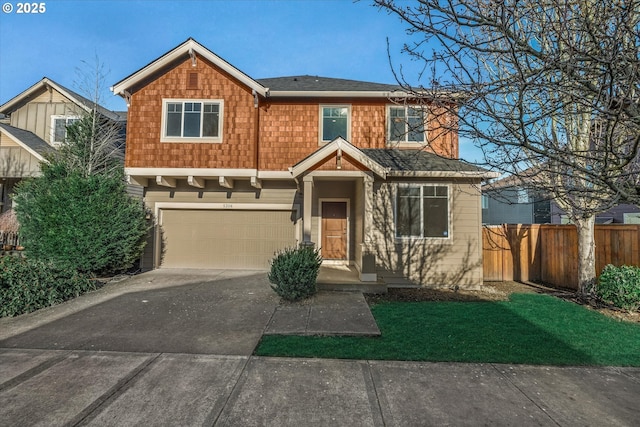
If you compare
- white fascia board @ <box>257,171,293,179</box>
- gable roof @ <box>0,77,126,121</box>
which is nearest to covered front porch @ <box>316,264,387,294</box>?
white fascia board @ <box>257,171,293,179</box>

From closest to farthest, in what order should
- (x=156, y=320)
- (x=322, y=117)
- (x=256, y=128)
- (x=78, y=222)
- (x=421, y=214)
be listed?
(x=156, y=320)
(x=78, y=222)
(x=421, y=214)
(x=256, y=128)
(x=322, y=117)

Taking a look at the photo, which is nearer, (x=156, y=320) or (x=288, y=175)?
(x=156, y=320)

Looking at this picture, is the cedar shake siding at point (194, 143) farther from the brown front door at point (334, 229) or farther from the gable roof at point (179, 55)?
the brown front door at point (334, 229)

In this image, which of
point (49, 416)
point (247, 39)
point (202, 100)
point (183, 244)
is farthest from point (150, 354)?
point (247, 39)

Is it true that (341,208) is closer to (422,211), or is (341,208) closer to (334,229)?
(334,229)

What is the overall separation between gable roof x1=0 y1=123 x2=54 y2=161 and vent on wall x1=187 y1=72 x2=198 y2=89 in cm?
647

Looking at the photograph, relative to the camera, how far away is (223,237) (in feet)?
33.7

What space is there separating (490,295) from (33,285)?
10690 millimetres

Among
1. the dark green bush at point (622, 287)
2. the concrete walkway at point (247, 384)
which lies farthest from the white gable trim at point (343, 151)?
the dark green bush at point (622, 287)

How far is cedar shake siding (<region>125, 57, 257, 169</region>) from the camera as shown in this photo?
9.31m

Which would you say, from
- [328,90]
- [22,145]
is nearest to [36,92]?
[22,145]

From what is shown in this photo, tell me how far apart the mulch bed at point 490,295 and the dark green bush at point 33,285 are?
6.99 meters

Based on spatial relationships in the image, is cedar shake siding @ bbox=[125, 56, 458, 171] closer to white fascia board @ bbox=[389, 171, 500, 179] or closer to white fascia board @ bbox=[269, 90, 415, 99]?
white fascia board @ bbox=[269, 90, 415, 99]

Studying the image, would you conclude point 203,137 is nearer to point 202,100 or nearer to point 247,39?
point 202,100
